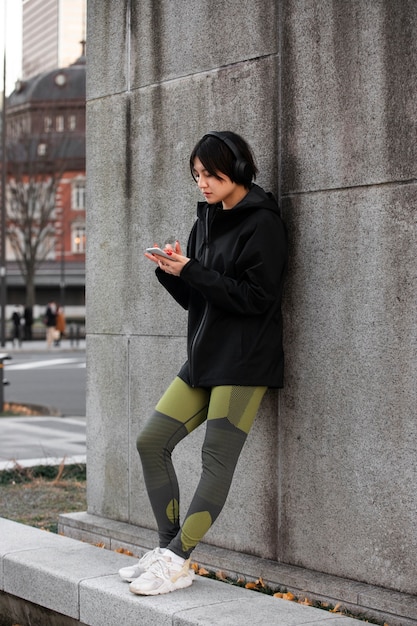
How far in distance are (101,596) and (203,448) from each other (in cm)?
74

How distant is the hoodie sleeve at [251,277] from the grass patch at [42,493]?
9.67 ft

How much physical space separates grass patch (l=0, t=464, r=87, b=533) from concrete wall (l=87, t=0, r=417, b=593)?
1416mm

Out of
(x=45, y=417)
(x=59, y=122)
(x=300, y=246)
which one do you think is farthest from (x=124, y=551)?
(x=59, y=122)

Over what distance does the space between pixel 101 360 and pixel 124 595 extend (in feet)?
6.07

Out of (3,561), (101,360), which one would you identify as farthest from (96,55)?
(3,561)

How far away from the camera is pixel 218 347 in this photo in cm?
416

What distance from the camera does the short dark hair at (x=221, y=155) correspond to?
4.14 metres

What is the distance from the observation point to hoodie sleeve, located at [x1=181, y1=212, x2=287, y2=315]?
3.97 metres

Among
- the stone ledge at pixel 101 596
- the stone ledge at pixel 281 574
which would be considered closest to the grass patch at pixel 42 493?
the stone ledge at pixel 281 574

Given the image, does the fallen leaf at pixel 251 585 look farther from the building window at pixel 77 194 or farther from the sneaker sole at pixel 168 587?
the building window at pixel 77 194

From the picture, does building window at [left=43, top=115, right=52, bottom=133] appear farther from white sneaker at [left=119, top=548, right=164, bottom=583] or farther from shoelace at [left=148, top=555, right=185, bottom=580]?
shoelace at [left=148, top=555, right=185, bottom=580]

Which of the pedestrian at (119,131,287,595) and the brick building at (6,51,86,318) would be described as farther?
the brick building at (6,51,86,318)

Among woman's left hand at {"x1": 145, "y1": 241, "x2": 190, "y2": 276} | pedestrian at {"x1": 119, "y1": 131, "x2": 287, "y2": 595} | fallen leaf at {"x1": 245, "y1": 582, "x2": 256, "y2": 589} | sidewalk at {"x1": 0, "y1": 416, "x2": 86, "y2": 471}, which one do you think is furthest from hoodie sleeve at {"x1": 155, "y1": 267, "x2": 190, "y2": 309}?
sidewalk at {"x1": 0, "y1": 416, "x2": 86, "y2": 471}

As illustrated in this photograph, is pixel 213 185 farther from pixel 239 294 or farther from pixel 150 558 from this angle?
pixel 150 558
